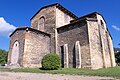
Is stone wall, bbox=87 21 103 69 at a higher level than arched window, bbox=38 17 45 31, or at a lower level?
lower

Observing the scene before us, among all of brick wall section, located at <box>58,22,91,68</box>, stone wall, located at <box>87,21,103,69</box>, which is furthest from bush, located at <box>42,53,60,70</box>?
stone wall, located at <box>87,21,103,69</box>

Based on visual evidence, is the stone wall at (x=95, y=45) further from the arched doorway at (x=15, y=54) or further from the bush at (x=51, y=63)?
the arched doorway at (x=15, y=54)

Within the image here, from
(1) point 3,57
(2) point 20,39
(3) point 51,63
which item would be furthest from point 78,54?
(1) point 3,57

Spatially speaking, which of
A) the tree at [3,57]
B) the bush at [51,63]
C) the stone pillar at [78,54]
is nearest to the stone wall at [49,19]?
the stone pillar at [78,54]

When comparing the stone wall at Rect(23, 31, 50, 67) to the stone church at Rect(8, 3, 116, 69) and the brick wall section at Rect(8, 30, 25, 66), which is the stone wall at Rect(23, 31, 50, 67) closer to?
the stone church at Rect(8, 3, 116, 69)

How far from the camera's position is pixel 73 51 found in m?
18.8

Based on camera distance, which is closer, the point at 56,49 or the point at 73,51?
the point at 73,51

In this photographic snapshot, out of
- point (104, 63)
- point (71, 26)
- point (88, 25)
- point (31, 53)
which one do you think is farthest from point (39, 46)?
point (104, 63)

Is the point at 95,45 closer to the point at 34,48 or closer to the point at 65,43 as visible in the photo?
the point at 65,43

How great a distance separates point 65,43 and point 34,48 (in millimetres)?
4784

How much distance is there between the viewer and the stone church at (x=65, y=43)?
1739 centimetres

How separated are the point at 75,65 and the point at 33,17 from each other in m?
14.1

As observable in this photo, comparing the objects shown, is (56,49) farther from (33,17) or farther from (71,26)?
(33,17)

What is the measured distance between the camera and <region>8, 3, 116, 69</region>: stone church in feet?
57.1
